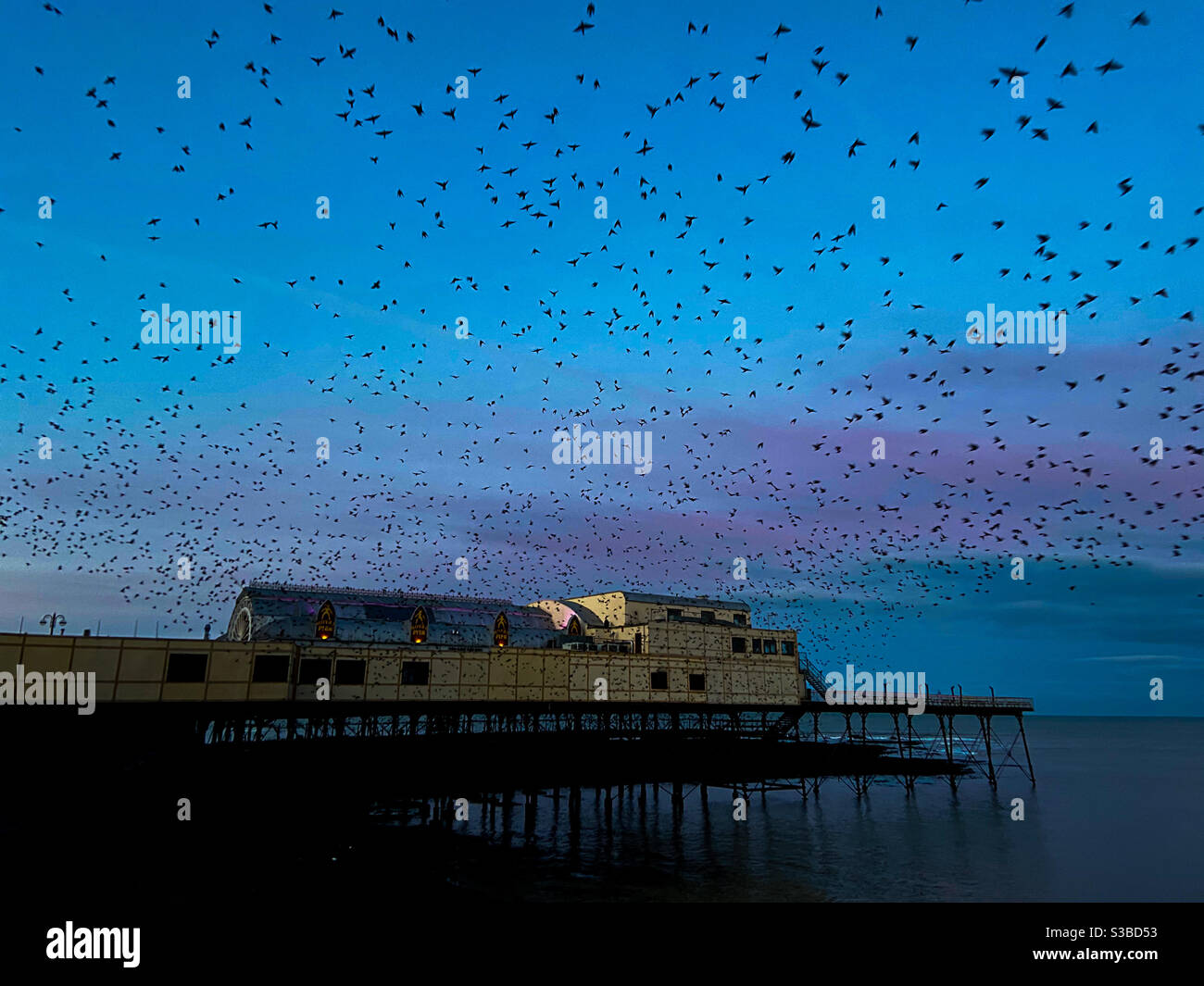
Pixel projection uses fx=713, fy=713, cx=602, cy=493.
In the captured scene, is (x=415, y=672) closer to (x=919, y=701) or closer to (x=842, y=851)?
(x=842, y=851)

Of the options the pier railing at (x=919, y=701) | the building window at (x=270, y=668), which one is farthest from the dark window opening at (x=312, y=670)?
the pier railing at (x=919, y=701)

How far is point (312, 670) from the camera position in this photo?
3700 cm

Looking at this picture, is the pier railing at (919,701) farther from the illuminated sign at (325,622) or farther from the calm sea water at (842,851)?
the illuminated sign at (325,622)

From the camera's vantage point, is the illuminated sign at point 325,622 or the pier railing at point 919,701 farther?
the pier railing at point 919,701

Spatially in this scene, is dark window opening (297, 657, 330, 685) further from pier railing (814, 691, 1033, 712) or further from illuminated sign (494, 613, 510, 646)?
pier railing (814, 691, 1033, 712)

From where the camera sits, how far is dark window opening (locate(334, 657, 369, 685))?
37.9m

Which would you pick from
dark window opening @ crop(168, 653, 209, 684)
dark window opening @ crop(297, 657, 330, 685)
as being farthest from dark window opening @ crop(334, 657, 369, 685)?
dark window opening @ crop(168, 653, 209, 684)

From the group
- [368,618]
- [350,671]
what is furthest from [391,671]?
[368,618]

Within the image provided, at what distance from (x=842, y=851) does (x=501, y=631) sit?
2596 centimetres

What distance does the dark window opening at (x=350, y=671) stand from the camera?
1494 inches

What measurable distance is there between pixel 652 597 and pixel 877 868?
27.4 m

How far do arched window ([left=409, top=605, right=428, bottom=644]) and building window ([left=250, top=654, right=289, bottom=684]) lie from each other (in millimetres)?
10547

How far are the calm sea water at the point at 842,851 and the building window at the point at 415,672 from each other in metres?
9.15
